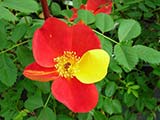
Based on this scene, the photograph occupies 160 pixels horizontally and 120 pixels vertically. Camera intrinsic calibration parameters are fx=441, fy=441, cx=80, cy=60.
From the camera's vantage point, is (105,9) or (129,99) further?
(129,99)

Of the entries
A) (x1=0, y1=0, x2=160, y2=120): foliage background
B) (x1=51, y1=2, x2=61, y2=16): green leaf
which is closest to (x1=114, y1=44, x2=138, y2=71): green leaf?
(x1=0, y1=0, x2=160, y2=120): foliage background

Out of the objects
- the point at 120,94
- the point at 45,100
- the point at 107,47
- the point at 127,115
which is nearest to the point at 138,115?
the point at 127,115

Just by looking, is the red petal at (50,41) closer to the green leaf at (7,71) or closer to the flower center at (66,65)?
the flower center at (66,65)

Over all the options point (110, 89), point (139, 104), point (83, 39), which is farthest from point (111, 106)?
point (83, 39)

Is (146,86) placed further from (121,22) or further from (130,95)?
(121,22)

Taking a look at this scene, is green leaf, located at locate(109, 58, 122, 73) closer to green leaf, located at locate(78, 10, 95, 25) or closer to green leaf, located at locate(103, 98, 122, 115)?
green leaf, located at locate(78, 10, 95, 25)

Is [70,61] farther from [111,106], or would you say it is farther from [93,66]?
[111,106]

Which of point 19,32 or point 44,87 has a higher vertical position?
point 19,32
